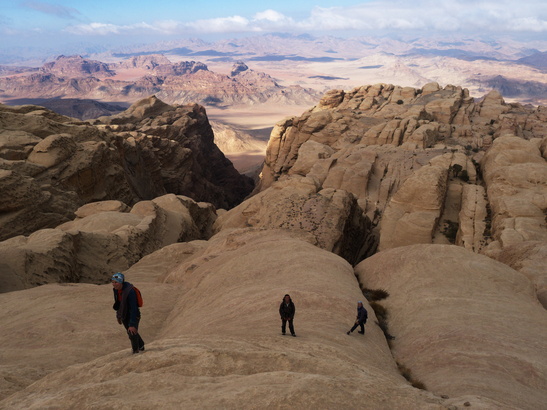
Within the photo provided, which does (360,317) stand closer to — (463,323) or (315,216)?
(463,323)

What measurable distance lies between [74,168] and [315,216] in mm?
24617

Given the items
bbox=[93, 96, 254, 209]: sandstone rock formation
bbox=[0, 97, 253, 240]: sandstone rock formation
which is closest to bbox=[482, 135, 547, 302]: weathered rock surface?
bbox=[0, 97, 253, 240]: sandstone rock formation

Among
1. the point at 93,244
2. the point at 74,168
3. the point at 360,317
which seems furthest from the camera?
the point at 74,168

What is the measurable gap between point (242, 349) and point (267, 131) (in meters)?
189

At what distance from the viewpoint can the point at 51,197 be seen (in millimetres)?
32531

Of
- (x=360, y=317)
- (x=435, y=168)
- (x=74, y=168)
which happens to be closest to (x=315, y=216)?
(x=435, y=168)

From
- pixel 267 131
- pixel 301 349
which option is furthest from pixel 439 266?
pixel 267 131

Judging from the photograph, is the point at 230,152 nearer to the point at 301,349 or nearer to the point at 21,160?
the point at 21,160

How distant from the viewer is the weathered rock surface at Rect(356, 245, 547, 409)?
11258 mm

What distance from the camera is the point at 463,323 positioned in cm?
1503

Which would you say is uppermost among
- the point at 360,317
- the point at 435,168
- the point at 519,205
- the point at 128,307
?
the point at 128,307

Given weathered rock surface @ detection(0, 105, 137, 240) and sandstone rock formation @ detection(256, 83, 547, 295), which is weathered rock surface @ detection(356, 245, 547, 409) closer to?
sandstone rock formation @ detection(256, 83, 547, 295)

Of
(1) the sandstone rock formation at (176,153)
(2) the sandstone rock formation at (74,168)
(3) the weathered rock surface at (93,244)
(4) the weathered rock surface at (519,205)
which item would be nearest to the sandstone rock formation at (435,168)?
(4) the weathered rock surface at (519,205)

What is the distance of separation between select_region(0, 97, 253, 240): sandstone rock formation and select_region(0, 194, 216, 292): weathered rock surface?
118 inches
